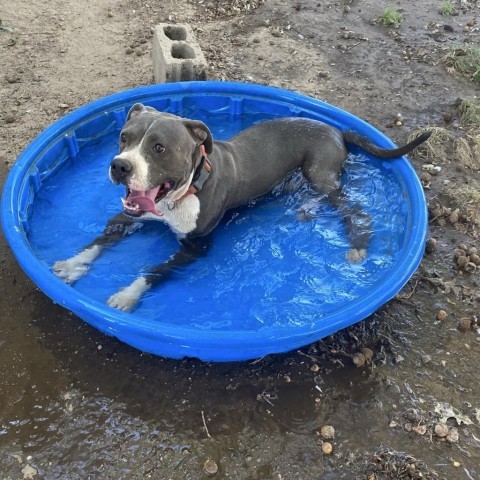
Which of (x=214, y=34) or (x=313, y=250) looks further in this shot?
(x=214, y=34)

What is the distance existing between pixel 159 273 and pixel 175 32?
351 centimetres

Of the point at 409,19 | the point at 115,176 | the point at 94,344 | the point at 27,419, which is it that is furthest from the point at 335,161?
the point at 409,19

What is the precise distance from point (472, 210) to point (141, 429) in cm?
377

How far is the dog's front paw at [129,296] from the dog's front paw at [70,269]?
400 millimetres

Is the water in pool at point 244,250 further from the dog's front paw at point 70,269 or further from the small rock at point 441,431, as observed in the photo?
the small rock at point 441,431

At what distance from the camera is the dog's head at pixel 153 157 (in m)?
3.68

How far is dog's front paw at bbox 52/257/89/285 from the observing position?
438cm

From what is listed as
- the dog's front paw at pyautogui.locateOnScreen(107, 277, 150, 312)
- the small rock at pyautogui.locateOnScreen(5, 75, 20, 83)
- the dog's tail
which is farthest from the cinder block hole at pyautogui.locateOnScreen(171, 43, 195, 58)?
the dog's front paw at pyautogui.locateOnScreen(107, 277, 150, 312)

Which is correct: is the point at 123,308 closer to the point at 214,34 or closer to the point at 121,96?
the point at 121,96

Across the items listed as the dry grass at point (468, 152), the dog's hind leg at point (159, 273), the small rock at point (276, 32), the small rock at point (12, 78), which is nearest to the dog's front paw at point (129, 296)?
the dog's hind leg at point (159, 273)

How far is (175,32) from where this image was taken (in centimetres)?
654

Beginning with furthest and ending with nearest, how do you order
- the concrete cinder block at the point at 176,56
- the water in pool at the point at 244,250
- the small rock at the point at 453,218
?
1. the concrete cinder block at the point at 176,56
2. the small rock at the point at 453,218
3. the water in pool at the point at 244,250

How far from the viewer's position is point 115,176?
3.67 metres

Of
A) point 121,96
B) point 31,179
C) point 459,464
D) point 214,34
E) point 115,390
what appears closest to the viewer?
point 459,464
